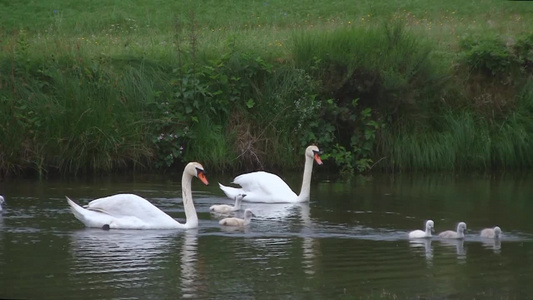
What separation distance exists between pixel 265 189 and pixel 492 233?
469 centimetres

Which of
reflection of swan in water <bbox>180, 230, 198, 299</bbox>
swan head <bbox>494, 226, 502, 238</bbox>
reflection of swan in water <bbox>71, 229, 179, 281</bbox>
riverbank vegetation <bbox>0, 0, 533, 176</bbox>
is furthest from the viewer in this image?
riverbank vegetation <bbox>0, 0, 533, 176</bbox>

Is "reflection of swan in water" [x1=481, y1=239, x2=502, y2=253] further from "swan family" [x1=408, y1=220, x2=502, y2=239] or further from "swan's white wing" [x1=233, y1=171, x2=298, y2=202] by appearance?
"swan's white wing" [x1=233, y1=171, x2=298, y2=202]

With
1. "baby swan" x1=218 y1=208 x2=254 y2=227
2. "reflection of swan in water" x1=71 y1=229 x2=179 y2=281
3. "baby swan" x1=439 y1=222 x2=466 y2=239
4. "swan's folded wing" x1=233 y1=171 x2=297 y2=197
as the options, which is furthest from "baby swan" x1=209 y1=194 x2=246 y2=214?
"baby swan" x1=439 y1=222 x2=466 y2=239

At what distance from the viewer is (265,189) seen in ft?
57.5

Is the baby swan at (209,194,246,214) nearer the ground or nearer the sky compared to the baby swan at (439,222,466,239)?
nearer the sky

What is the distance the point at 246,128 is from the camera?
2094cm

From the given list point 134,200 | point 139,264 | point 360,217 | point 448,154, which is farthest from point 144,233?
point 448,154

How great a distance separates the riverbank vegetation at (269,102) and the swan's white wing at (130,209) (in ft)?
17.1

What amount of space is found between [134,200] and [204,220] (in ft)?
4.45

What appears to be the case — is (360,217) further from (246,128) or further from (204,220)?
(246,128)

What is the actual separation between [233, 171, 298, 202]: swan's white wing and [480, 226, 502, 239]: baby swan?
13.6 feet

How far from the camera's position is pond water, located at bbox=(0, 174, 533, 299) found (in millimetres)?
10914

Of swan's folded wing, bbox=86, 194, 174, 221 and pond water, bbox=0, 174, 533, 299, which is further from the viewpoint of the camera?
swan's folded wing, bbox=86, 194, 174, 221

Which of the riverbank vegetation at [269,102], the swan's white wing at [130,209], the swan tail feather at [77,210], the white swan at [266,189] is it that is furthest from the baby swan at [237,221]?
the riverbank vegetation at [269,102]
